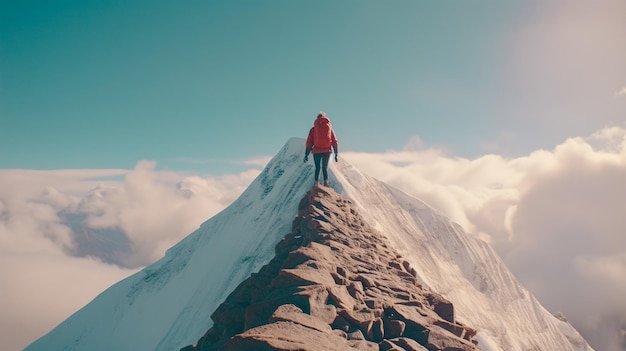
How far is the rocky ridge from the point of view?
13.4m

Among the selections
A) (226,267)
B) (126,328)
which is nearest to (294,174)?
(226,267)

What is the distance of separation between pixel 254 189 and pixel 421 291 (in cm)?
13515

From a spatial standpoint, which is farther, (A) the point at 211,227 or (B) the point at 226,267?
(A) the point at 211,227

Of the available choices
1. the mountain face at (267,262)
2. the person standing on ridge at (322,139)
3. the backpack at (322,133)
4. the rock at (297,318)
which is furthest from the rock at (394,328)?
the mountain face at (267,262)

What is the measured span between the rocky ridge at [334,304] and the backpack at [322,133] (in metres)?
4.53

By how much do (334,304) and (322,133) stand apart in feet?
44.5

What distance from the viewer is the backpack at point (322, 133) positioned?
26844 millimetres

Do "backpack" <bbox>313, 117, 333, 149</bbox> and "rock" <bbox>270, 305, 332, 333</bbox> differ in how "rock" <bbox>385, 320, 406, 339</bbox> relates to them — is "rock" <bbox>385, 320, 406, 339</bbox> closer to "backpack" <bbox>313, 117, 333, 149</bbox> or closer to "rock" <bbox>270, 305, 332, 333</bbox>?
"rock" <bbox>270, 305, 332, 333</bbox>

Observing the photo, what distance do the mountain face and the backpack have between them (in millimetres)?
57916

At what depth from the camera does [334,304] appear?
15742 millimetres

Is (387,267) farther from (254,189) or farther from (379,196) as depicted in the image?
(254,189)

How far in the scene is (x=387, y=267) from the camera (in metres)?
22.4

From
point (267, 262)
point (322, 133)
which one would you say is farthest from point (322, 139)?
point (267, 262)

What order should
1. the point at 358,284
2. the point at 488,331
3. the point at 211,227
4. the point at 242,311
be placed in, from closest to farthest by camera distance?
the point at 358,284
the point at 242,311
the point at 488,331
the point at 211,227
